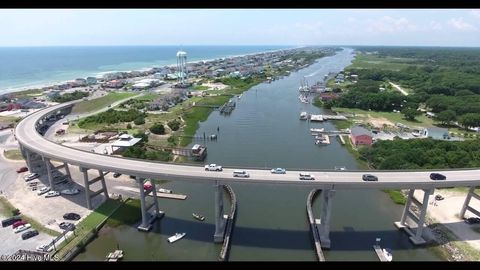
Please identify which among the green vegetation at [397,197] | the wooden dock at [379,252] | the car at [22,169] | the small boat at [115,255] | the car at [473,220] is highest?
the car at [473,220]

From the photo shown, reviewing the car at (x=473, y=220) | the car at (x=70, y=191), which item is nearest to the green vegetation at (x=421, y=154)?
the car at (x=473, y=220)

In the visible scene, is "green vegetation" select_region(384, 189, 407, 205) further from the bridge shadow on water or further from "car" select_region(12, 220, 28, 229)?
"car" select_region(12, 220, 28, 229)

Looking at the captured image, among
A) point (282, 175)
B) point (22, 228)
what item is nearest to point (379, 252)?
point (282, 175)

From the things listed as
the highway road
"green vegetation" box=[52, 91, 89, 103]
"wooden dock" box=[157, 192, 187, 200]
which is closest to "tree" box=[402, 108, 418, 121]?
the highway road

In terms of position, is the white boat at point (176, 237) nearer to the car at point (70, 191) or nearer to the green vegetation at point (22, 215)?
the green vegetation at point (22, 215)

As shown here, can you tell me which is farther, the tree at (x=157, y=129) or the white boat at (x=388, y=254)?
the tree at (x=157, y=129)
